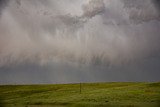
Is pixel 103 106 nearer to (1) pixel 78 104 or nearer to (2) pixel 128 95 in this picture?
(1) pixel 78 104

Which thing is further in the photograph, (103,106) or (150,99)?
(150,99)

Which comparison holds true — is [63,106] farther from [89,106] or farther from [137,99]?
[137,99]

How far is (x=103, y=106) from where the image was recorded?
2301 inches

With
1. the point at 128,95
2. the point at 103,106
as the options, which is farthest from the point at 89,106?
the point at 128,95

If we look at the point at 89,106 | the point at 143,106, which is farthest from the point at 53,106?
the point at 143,106

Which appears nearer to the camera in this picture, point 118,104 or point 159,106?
point 159,106

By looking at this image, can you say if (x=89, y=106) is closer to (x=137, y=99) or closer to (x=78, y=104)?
(x=78, y=104)

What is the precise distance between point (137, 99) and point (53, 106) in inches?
705

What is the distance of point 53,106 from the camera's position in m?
59.9

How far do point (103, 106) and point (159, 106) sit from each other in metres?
9.76

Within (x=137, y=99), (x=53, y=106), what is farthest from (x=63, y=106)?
(x=137, y=99)

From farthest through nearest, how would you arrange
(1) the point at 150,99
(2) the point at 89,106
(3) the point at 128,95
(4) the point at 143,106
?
(3) the point at 128,95
(1) the point at 150,99
(2) the point at 89,106
(4) the point at 143,106

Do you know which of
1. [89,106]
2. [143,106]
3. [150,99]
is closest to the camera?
[143,106]

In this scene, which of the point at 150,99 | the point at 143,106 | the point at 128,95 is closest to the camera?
the point at 143,106
